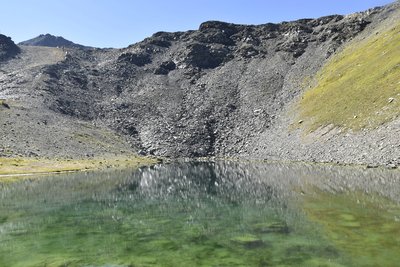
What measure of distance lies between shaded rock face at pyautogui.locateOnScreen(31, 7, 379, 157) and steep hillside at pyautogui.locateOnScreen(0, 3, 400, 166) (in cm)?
46

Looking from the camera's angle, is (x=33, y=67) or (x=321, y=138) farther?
(x=33, y=67)

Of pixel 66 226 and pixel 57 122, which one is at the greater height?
pixel 57 122

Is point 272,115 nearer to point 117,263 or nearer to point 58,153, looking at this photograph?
point 58,153

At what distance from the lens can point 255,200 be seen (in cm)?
4362

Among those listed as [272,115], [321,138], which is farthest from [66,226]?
[272,115]

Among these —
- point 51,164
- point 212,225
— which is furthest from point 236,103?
point 212,225

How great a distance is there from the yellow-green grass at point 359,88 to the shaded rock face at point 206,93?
12861 millimetres

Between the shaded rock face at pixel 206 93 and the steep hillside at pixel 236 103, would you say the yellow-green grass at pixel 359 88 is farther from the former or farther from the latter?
the shaded rock face at pixel 206 93

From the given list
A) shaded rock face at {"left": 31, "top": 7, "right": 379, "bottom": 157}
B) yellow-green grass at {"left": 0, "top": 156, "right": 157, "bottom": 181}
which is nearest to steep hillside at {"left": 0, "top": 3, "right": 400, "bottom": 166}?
shaded rock face at {"left": 31, "top": 7, "right": 379, "bottom": 157}

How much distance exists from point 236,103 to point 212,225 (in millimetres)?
127100

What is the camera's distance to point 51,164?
318ft

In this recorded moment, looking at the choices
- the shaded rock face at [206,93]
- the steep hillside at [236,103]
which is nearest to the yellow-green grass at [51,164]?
the steep hillside at [236,103]

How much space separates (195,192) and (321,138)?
2103 inches

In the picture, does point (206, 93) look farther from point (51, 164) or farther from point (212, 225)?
point (212, 225)
